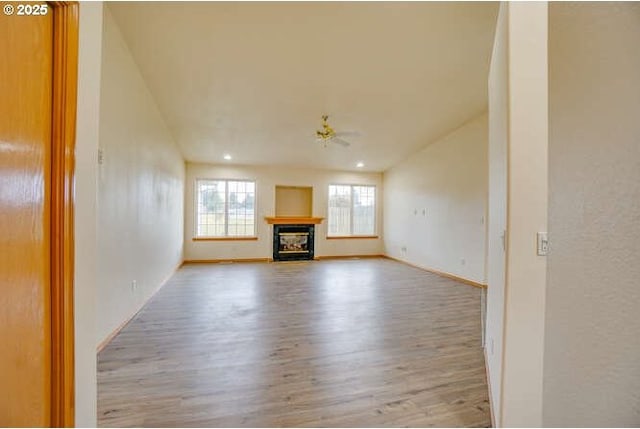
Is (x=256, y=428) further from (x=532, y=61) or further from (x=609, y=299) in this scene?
(x=532, y=61)

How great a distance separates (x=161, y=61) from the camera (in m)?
2.86

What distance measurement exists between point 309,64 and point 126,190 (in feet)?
7.90

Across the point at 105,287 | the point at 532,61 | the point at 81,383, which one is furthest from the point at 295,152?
the point at 81,383

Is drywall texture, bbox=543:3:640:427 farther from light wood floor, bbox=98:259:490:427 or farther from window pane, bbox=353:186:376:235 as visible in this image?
window pane, bbox=353:186:376:235

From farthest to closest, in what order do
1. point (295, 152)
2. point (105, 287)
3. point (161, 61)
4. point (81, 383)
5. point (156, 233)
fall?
point (295, 152) < point (156, 233) < point (161, 61) < point (105, 287) < point (81, 383)

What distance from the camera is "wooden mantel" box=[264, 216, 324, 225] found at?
264 inches

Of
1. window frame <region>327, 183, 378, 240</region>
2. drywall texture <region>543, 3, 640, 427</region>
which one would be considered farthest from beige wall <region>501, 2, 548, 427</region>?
window frame <region>327, 183, 378, 240</region>

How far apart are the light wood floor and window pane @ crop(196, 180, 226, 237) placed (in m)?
2.93

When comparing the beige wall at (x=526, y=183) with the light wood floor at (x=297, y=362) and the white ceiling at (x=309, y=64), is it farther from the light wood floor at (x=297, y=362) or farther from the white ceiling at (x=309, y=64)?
the white ceiling at (x=309, y=64)

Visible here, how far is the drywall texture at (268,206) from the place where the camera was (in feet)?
21.0

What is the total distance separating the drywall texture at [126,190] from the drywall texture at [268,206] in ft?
7.53

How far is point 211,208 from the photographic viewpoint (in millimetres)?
6633

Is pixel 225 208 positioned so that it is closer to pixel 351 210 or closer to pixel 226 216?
pixel 226 216

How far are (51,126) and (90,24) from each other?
1.47 feet
